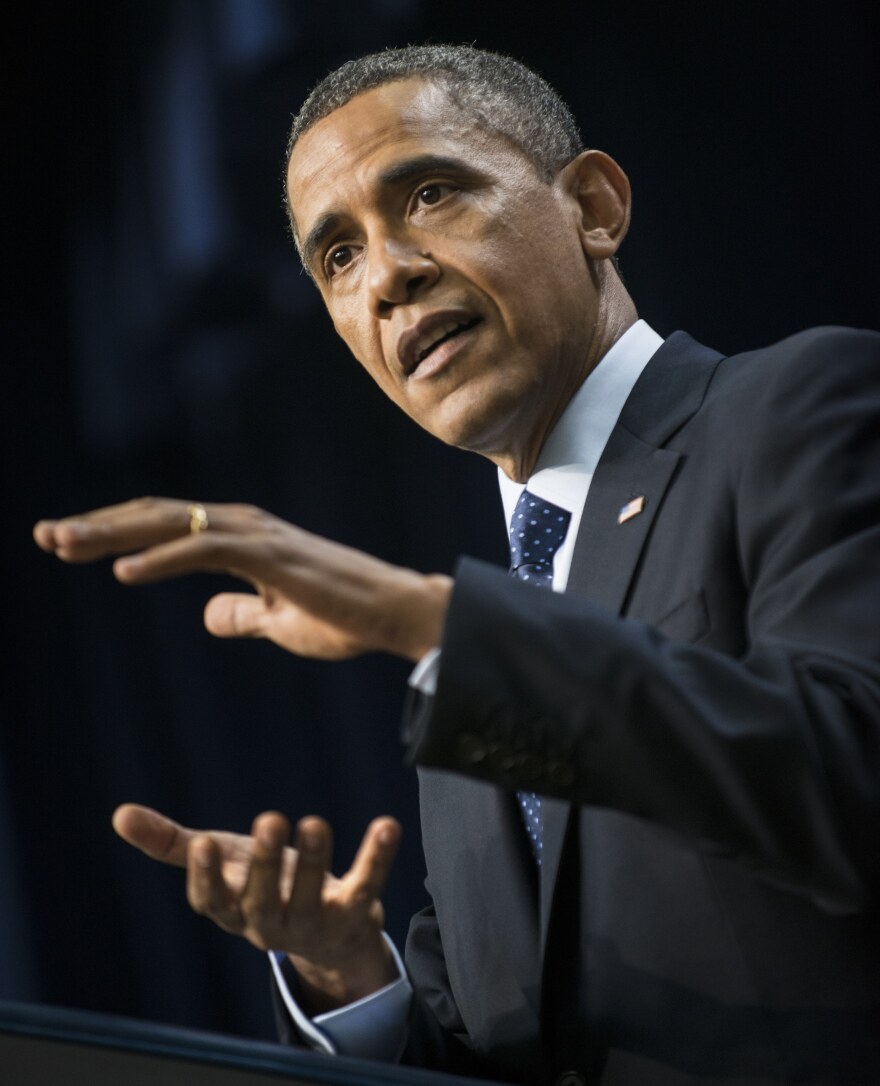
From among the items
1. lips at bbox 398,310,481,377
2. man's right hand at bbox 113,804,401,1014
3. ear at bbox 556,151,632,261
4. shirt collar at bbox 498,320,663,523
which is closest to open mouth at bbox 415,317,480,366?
lips at bbox 398,310,481,377

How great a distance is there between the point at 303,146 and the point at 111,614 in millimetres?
989

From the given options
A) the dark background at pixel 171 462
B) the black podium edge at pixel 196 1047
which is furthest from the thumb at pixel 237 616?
the dark background at pixel 171 462

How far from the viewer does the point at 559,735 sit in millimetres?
787

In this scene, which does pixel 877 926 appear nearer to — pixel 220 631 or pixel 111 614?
pixel 220 631

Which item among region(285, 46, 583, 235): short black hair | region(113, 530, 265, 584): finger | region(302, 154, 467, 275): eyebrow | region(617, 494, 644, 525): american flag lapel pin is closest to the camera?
region(113, 530, 265, 584): finger

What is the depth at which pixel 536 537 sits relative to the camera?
1334 millimetres

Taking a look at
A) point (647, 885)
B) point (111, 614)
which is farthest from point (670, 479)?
point (111, 614)

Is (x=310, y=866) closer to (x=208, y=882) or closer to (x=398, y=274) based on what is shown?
(x=208, y=882)

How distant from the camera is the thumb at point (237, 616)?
870 mm

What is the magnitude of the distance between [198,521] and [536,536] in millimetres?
594

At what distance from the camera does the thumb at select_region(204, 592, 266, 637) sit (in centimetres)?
87

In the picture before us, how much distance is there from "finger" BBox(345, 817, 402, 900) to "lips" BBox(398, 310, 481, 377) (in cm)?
58

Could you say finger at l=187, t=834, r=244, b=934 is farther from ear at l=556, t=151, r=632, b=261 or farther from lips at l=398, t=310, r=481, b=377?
ear at l=556, t=151, r=632, b=261

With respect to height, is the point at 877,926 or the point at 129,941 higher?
the point at 877,926
